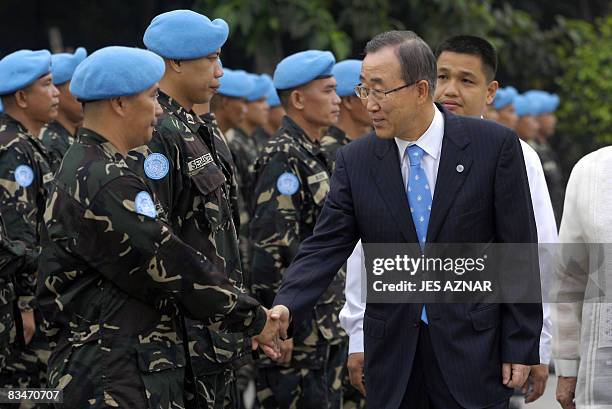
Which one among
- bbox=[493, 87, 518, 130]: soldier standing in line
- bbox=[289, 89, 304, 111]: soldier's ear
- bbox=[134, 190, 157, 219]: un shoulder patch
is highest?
bbox=[493, 87, 518, 130]: soldier standing in line

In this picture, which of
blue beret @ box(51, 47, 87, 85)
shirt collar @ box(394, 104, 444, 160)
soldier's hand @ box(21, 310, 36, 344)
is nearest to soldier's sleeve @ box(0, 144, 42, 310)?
soldier's hand @ box(21, 310, 36, 344)

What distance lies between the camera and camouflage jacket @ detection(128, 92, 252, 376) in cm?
485

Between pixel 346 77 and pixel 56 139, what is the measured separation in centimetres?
192

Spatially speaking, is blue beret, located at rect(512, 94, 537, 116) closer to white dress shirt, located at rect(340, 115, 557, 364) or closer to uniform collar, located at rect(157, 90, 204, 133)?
white dress shirt, located at rect(340, 115, 557, 364)

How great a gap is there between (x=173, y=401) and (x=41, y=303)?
611 millimetres

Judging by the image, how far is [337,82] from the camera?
789cm

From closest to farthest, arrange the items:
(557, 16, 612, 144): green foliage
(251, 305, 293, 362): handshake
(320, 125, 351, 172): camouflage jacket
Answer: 1. (251, 305, 293, 362): handshake
2. (320, 125, 351, 172): camouflage jacket
3. (557, 16, 612, 144): green foliage

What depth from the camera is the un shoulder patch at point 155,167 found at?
190 inches

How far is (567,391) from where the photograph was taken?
486 cm

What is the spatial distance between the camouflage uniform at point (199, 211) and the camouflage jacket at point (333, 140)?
6.75 ft

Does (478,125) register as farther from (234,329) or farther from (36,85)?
(36,85)

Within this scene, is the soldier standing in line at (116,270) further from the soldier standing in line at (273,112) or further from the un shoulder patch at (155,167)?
the soldier standing in line at (273,112)

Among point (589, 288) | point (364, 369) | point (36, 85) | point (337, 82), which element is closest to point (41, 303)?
point (364, 369)

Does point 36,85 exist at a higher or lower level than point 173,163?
higher
